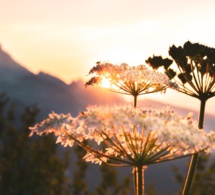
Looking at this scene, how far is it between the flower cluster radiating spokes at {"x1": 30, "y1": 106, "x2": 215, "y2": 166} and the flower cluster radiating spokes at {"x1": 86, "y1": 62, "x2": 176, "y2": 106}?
207cm

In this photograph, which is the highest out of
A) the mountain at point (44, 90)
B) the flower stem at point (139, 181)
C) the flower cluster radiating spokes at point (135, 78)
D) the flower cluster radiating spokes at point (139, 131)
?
the mountain at point (44, 90)

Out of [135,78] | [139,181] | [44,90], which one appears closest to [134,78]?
[135,78]

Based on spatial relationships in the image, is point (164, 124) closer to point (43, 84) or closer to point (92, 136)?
point (92, 136)

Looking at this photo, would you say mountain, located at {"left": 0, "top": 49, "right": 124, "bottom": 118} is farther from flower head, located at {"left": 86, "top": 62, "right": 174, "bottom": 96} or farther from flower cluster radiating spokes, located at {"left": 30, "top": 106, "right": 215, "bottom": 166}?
flower cluster radiating spokes, located at {"left": 30, "top": 106, "right": 215, "bottom": 166}

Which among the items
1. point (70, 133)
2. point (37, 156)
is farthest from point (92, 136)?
point (37, 156)

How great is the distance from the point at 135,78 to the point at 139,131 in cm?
220

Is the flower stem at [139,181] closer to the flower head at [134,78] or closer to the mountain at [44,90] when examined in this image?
the flower head at [134,78]

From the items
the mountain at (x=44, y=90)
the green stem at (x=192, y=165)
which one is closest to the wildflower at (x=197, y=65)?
the green stem at (x=192, y=165)

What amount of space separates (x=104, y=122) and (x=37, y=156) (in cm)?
3294

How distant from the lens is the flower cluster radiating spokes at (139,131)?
6.32 metres

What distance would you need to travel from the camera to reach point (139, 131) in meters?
7.43

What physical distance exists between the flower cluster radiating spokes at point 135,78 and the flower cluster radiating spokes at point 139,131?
2072 mm

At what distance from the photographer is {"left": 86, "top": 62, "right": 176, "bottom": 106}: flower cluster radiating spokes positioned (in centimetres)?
947

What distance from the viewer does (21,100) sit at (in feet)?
527
